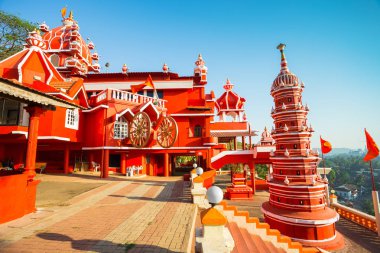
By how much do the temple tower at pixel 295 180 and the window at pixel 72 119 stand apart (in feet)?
58.1

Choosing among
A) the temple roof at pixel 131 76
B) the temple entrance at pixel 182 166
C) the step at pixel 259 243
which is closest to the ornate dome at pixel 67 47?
the temple roof at pixel 131 76

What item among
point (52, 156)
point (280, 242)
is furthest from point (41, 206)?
point (52, 156)

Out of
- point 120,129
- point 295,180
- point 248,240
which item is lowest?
point 248,240

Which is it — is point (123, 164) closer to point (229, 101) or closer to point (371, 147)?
point (229, 101)

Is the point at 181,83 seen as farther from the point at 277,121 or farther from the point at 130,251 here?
the point at 130,251

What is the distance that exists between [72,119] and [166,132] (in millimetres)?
8990

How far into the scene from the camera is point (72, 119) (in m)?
18.2

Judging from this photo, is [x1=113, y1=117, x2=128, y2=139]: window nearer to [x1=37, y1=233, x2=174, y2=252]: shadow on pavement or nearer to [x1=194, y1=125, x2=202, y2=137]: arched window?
[x1=194, y1=125, x2=202, y2=137]: arched window

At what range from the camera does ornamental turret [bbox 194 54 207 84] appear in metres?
26.8

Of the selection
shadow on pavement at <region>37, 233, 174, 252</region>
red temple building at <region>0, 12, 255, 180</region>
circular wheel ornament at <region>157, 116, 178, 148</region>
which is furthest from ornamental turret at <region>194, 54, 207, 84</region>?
shadow on pavement at <region>37, 233, 174, 252</region>

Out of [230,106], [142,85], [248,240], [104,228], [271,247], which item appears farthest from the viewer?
[230,106]

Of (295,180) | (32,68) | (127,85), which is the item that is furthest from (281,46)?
(32,68)

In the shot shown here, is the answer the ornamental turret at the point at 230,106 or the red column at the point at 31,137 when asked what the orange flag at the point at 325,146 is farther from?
the red column at the point at 31,137

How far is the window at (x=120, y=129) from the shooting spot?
18.9 meters
